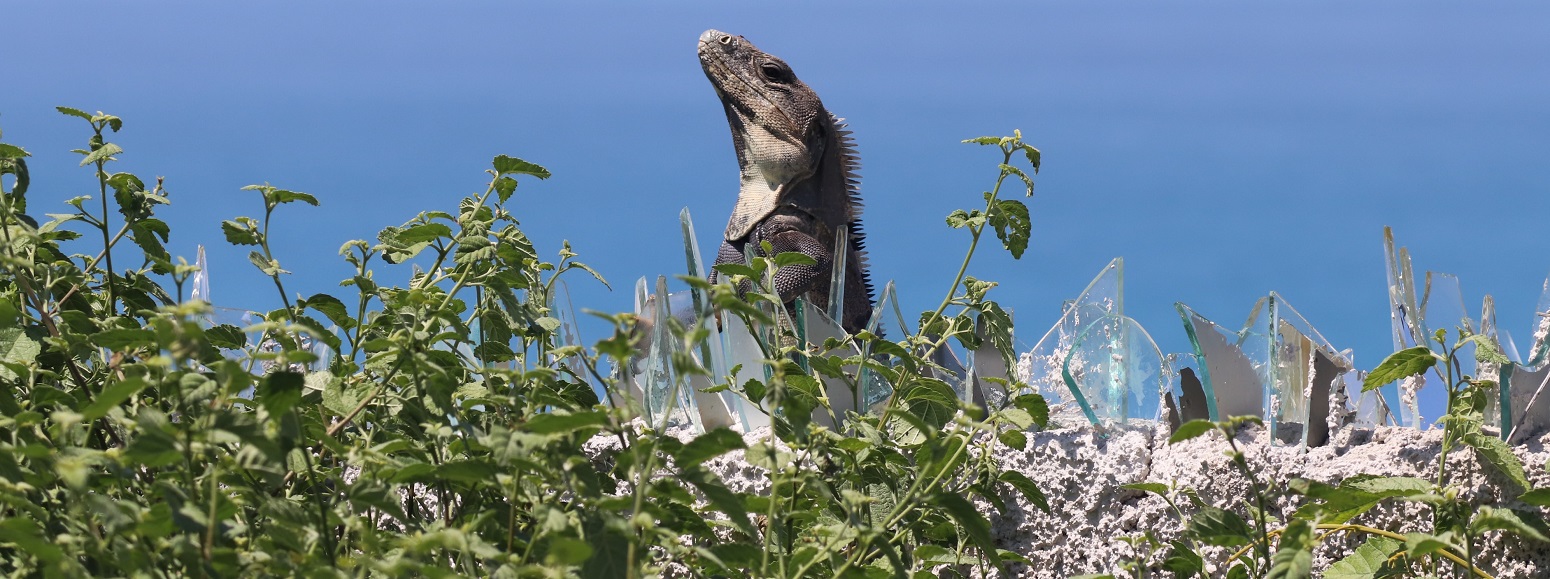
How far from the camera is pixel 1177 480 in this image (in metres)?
3.04

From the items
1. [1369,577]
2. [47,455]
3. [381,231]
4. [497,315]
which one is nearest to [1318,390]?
[1369,577]

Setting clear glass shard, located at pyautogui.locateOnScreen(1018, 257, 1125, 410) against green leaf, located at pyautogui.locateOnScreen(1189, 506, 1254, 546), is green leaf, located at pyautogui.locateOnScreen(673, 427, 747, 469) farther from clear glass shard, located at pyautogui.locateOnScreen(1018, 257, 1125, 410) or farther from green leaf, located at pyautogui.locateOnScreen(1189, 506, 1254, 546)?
clear glass shard, located at pyautogui.locateOnScreen(1018, 257, 1125, 410)

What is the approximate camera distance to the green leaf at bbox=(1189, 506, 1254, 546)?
222 cm

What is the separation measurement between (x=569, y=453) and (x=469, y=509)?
55cm

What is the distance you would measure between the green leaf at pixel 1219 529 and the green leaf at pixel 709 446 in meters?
0.77

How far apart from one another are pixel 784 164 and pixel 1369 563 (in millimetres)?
4099

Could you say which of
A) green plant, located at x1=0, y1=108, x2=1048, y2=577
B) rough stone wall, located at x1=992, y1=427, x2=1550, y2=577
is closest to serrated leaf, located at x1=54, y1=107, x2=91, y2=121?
green plant, located at x1=0, y1=108, x2=1048, y2=577

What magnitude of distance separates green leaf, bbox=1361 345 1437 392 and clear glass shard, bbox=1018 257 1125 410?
0.82 m

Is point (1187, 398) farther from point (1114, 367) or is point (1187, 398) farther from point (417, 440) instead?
point (417, 440)

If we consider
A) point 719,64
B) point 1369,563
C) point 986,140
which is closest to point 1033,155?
point 986,140

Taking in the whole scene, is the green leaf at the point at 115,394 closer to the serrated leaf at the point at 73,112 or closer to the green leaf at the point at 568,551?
the green leaf at the point at 568,551

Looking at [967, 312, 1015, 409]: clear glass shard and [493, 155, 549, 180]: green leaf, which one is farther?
[967, 312, 1015, 409]: clear glass shard

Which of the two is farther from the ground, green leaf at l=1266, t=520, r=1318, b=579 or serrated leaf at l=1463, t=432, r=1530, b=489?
serrated leaf at l=1463, t=432, r=1530, b=489

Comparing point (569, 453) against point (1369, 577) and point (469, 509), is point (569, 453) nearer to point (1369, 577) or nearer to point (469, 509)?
point (469, 509)
